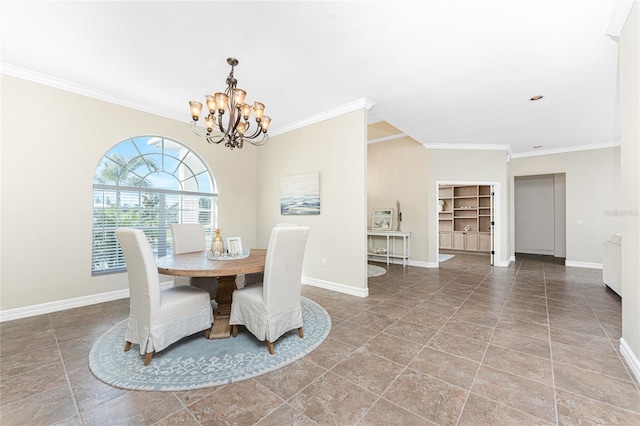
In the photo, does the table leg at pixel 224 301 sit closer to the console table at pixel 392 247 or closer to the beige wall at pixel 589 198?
the console table at pixel 392 247

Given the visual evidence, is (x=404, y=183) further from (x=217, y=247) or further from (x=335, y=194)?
(x=217, y=247)

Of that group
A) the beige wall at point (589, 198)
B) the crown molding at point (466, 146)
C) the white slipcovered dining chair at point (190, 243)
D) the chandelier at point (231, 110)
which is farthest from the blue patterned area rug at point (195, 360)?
the beige wall at point (589, 198)

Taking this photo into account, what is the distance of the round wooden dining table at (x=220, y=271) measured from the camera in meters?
2.11

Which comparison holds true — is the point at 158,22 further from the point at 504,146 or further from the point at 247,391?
the point at 504,146

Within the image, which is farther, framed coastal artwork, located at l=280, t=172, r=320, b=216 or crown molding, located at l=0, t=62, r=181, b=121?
framed coastal artwork, located at l=280, t=172, r=320, b=216

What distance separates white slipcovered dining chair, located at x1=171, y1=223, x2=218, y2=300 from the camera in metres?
2.84

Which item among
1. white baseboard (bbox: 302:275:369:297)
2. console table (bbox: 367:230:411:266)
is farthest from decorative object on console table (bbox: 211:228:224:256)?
console table (bbox: 367:230:411:266)

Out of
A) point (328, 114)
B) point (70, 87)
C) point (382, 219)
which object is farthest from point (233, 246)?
point (382, 219)

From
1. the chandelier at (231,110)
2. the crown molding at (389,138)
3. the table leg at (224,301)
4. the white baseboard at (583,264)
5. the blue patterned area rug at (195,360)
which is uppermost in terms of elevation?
the crown molding at (389,138)

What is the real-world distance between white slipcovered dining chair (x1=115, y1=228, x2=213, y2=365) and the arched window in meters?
1.96

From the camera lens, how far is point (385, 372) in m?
1.94

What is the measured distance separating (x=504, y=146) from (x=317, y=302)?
5.48m

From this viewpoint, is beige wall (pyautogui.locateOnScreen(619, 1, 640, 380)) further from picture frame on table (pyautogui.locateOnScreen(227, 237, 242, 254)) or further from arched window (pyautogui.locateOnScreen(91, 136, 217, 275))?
arched window (pyautogui.locateOnScreen(91, 136, 217, 275))

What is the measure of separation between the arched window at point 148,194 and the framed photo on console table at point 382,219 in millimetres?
3743
